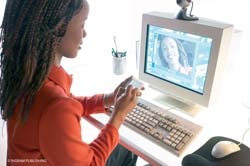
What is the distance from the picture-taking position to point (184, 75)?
1062 mm

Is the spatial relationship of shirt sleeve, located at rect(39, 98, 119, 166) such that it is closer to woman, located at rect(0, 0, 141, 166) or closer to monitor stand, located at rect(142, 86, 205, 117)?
woman, located at rect(0, 0, 141, 166)

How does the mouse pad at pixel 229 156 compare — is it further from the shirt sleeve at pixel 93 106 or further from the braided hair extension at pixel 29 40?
the braided hair extension at pixel 29 40

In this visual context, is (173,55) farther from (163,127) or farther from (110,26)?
(110,26)

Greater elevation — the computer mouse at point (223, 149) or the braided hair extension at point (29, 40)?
the braided hair extension at point (29, 40)

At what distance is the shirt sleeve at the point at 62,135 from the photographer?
68 cm

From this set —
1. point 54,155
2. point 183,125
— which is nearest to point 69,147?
point 54,155

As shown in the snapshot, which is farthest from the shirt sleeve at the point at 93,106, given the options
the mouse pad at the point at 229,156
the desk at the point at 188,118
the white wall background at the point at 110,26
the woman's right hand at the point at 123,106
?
the white wall background at the point at 110,26

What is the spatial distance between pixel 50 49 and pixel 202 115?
69 centimetres

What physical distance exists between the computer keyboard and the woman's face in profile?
202 mm

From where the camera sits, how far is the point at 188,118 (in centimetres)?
105

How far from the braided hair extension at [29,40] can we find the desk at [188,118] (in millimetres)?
386

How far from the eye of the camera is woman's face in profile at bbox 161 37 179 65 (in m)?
1.05

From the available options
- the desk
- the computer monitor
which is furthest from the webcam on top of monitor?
the desk

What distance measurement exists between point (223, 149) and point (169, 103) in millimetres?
359
